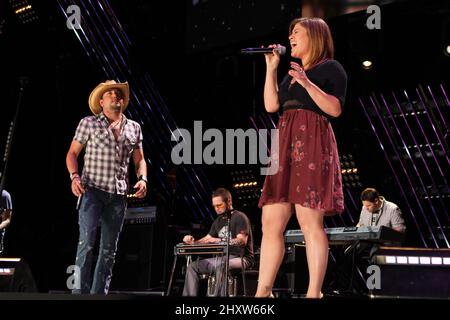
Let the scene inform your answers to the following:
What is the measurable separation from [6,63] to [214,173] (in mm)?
3206

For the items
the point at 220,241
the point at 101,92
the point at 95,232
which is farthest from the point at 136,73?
the point at 95,232

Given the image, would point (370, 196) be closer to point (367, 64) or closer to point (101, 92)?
point (367, 64)

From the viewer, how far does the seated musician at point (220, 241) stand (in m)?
→ 5.60

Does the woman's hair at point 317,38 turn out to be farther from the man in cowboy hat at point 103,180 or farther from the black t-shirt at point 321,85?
the man in cowboy hat at point 103,180

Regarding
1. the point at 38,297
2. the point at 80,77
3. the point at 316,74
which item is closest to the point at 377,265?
the point at 316,74

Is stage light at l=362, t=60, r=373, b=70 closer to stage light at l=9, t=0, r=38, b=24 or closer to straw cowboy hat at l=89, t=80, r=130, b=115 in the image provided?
straw cowboy hat at l=89, t=80, r=130, b=115

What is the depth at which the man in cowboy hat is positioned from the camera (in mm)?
3479

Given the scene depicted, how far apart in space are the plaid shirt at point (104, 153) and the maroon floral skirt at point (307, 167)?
1186 millimetres

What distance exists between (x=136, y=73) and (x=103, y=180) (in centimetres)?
464

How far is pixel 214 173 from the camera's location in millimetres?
8758

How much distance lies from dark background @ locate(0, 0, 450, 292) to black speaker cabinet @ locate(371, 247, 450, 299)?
3.02m

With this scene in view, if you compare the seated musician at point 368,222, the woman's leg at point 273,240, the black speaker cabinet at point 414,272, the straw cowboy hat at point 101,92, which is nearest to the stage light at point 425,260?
the black speaker cabinet at point 414,272

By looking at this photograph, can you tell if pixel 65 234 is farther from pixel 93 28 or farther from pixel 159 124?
pixel 93 28

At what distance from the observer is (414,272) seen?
4352 mm
